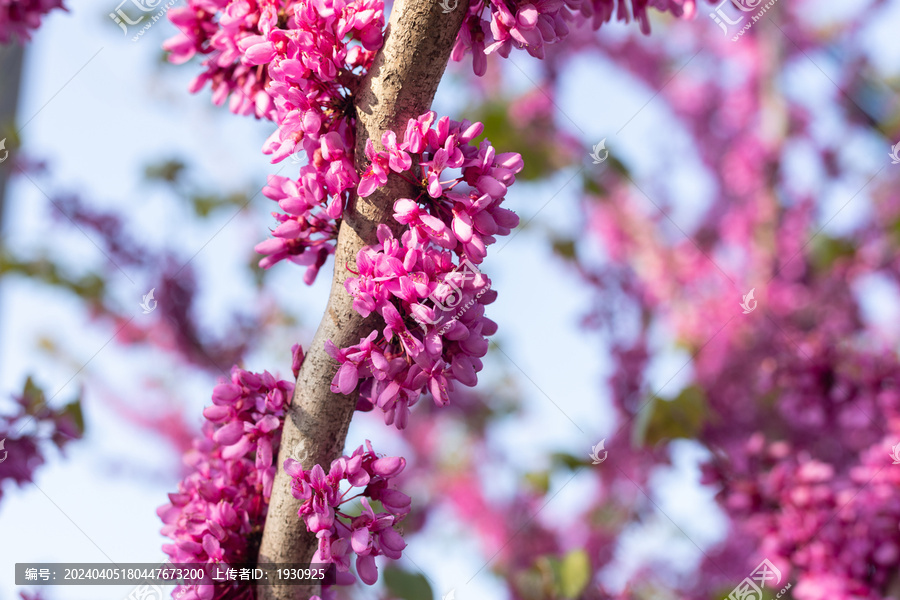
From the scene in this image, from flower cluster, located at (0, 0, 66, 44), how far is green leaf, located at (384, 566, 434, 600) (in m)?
2.24

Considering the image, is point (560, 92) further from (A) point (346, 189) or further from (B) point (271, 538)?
(B) point (271, 538)

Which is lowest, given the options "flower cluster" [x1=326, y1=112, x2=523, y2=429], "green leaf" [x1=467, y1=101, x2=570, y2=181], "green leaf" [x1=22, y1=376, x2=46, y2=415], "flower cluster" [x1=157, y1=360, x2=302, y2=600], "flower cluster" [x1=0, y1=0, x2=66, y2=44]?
"green leaf" [x1=22, y1=376, x2=46, y2=415]

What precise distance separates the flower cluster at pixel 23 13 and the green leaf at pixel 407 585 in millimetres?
2240

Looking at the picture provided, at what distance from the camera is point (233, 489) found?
1.56 meters

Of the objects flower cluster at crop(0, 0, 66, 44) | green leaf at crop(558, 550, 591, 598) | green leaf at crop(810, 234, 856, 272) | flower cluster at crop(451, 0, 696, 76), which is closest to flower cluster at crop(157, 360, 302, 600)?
flower cluster at crop(451, 0, 696, 76)

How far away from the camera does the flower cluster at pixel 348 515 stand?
131 centimetres

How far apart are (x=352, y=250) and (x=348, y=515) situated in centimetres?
54

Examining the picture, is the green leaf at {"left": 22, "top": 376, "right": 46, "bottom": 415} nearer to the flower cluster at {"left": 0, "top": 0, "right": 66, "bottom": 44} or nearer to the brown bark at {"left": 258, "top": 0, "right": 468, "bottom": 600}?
the flower cluster at {"left": 0, "top": 0, "right": 66, "bottom": 44}

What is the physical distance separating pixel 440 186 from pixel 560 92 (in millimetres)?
3707

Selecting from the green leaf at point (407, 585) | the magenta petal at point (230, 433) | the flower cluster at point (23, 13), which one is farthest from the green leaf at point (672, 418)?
the flower cluster at point (23, 13)

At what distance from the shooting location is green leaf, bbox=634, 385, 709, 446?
3072 millimetres

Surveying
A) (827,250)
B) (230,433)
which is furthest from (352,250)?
(827,250)

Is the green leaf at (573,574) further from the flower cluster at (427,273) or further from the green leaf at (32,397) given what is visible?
the green leaf at (32,397)

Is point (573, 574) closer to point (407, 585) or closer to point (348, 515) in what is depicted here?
point (407, 585)
